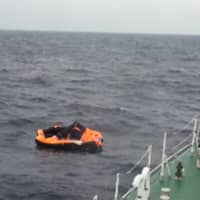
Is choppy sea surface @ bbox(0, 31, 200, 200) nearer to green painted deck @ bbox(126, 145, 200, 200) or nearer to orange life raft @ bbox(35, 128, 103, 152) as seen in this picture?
orange life raft @ bbox(35, 128, 103, 152)

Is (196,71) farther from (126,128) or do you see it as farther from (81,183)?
(81,183)

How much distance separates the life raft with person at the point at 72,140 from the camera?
35.2 m

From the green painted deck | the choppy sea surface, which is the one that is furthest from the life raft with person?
the green painted deck

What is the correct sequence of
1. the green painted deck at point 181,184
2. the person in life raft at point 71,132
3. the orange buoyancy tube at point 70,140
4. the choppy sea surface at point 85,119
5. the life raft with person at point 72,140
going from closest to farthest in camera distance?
the green painted deck at point 181,184 → the choppy sea surface at point 85,119 → the life raft with person at point 72,140 → the orange buoyancy tube at point 70,140 → the person in life raft at point 71,132

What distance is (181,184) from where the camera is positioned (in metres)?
15.8

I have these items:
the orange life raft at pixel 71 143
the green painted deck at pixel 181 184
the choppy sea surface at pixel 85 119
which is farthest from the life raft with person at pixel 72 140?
the green painted deck at pixel 181 184

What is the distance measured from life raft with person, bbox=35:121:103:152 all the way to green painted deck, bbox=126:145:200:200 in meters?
17.5

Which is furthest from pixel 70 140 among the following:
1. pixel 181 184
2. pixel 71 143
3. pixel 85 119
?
pixel 181 184

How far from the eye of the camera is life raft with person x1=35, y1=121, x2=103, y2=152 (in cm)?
3522

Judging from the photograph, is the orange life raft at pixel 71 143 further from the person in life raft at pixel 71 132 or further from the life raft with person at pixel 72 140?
the person in life raft at pixel 71 132

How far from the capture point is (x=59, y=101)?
2322 inches

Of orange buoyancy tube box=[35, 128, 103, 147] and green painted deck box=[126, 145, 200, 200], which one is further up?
green painted deck box=[126, 145, 200, 200]

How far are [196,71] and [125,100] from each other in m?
47.0

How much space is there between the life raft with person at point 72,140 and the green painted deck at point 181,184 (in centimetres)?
1755
